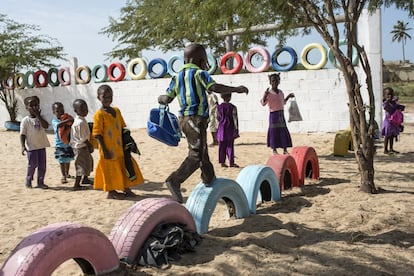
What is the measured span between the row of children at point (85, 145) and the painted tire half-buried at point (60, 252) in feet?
10.4

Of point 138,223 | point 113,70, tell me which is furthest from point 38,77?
point 138,223

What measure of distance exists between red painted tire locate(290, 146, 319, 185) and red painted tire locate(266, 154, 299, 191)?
0.19 m

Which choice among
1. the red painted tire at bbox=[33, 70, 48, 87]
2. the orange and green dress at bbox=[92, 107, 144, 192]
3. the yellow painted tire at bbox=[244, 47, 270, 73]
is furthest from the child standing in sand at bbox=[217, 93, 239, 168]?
the red painted tire at bbox=[33, 70, 48, 87]

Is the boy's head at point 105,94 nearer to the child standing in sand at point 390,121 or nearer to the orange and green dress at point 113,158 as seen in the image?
the orange and green dress at point 113,158

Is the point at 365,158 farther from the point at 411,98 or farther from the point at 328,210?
the point at 411,98

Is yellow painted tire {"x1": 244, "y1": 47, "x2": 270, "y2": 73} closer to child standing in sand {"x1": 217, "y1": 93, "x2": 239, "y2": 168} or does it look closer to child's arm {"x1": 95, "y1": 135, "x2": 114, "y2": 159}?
child standing in sand {"x1": 217, "y1": 93, "x2": 239, "y2": 168}

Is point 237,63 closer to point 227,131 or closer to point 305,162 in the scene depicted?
point 227,131

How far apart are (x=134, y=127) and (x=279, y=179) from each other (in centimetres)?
1167

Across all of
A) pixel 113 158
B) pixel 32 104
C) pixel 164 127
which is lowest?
pixel 113 158

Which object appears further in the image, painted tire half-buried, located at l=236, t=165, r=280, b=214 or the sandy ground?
painted tire half-buried, located at l=236, t=165, r=280, b=214

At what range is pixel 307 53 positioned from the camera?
45.0ft

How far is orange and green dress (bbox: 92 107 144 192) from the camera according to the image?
20.5 feet

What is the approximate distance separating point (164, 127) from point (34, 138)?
3701mm

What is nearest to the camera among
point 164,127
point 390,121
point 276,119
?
point 164,127
